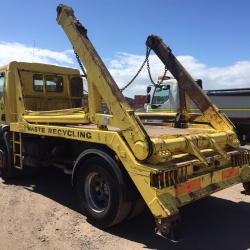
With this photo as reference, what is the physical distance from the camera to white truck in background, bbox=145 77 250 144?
1244 cm

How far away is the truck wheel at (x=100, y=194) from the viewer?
5.06 m

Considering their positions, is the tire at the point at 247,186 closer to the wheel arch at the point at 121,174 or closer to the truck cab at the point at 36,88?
the wheel arch at the point at 121,174

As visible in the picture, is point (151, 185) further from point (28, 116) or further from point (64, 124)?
point (28, 116)

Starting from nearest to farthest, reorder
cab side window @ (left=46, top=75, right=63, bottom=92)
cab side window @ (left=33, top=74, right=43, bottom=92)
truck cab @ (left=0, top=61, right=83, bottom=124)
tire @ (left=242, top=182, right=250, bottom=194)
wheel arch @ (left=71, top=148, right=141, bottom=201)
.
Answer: wheel arch @ (left=71, top=148, right=141, bottom=201) < tire @ (left=242, top=182, right=250, bottom=194) < truck cab @ (left=0, top=61, right=83, bottom=124) < cab side window @ (left=33, top=74, right=43, bottom=92) < cab side window @ (left=46, top=75, right=63, bottom=92)

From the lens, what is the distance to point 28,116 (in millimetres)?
7414

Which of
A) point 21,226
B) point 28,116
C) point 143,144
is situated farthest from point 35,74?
point 143,144

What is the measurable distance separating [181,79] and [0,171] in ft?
14.1

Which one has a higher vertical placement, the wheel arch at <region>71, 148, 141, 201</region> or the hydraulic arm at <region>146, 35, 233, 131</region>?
the hydraulic arm at <region>146, 35, 233, 131</region>

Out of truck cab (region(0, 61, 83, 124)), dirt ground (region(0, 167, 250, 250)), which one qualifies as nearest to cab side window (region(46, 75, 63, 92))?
truck cab (region(0, 61, 83, 124))

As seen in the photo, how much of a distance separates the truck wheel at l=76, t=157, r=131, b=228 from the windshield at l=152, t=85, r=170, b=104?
7591 mm

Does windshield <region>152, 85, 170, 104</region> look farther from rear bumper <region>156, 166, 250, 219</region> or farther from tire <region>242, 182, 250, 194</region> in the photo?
rear bumper <region>156, 166, 250, 219</region>

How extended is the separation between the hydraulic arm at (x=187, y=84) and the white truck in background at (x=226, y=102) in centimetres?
523

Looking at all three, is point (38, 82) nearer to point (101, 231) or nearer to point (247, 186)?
point (101, 231)

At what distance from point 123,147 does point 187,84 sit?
8.42ft
